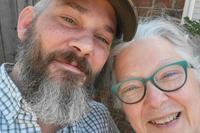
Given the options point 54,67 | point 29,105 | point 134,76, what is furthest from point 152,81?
point 29,105

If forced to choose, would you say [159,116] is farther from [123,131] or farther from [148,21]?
[123,131]

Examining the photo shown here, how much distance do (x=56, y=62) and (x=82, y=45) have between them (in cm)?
15

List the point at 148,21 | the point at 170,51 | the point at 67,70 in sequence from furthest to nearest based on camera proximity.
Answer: the point at 148,21, the point at 170,51, the point at 67,70

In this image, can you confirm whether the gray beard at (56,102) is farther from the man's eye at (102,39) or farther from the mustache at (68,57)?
the man's eye at (102,39)

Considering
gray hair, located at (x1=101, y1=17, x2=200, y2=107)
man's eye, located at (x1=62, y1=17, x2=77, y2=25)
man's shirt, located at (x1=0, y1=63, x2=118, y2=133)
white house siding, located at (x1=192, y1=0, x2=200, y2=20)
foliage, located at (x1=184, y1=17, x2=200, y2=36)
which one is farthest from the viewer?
white house siding, located at (x1=192, y1=0, x2=200, y2=20)

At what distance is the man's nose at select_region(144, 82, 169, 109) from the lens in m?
1.65

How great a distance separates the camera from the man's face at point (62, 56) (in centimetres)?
155

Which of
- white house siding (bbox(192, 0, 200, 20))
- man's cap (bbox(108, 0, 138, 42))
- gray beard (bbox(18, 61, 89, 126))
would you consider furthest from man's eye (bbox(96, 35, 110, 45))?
white house siding (bbox(192, 0, 200, 20))

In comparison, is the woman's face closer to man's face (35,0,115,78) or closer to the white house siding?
man's face (35,0,115,78)

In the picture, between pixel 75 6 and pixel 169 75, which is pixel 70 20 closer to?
pixel 75 6

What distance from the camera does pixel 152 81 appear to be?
1.69 meters

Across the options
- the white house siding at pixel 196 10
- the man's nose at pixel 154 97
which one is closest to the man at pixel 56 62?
the man's nose at pixel 154 97

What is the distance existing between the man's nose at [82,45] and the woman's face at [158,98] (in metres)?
0.30

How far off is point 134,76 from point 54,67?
456 mm
